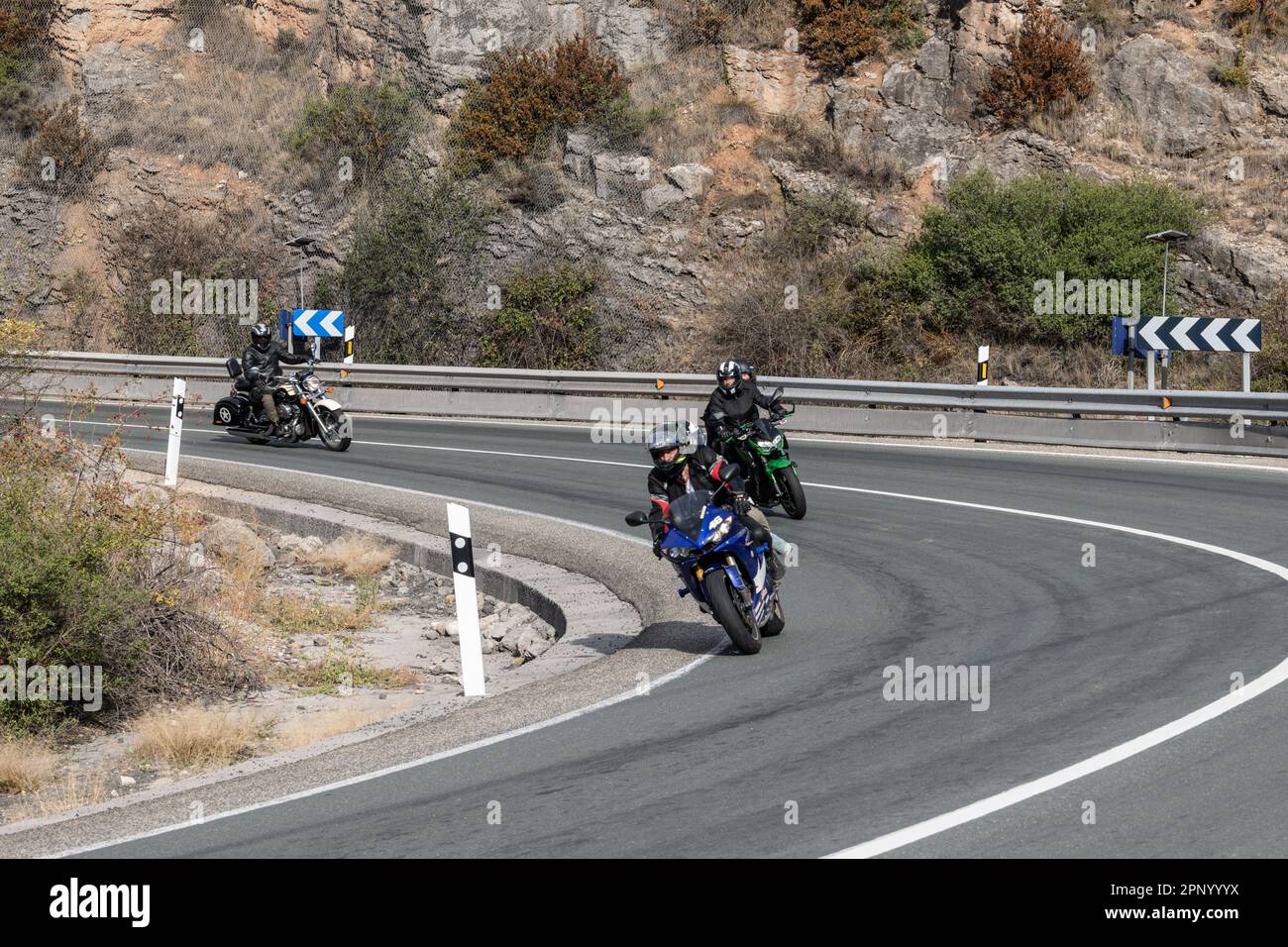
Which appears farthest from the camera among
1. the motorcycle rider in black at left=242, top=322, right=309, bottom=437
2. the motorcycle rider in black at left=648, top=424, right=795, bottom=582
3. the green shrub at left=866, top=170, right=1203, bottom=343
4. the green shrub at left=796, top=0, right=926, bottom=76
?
the green shrub at left=796, top=0, right=926, bottom=76

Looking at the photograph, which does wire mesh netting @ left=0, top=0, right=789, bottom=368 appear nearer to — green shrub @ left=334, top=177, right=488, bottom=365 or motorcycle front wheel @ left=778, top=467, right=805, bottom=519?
green shrub @ left=334, top=177, right=488, bottom=365

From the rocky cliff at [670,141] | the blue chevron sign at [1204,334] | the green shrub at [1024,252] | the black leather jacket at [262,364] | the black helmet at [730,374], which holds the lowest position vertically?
the black helmet at [730,374]

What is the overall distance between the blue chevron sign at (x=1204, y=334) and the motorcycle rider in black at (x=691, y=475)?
562 inches

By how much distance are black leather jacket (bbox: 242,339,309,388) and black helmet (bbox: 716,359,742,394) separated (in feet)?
33.5

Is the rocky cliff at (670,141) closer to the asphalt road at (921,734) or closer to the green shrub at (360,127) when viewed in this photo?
the green shrub at (360,127)

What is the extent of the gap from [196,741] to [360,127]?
104 ft

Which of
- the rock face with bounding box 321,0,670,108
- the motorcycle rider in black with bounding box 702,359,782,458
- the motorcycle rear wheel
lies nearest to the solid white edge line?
the motorcycle rear wheel

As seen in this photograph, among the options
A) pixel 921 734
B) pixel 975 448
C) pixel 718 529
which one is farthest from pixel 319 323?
pixel 921 734

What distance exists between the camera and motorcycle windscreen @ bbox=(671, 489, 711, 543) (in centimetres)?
1022

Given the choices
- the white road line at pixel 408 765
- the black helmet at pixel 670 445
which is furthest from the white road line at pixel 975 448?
the white road line at pixel 408 765

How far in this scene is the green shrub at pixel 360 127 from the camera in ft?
126
